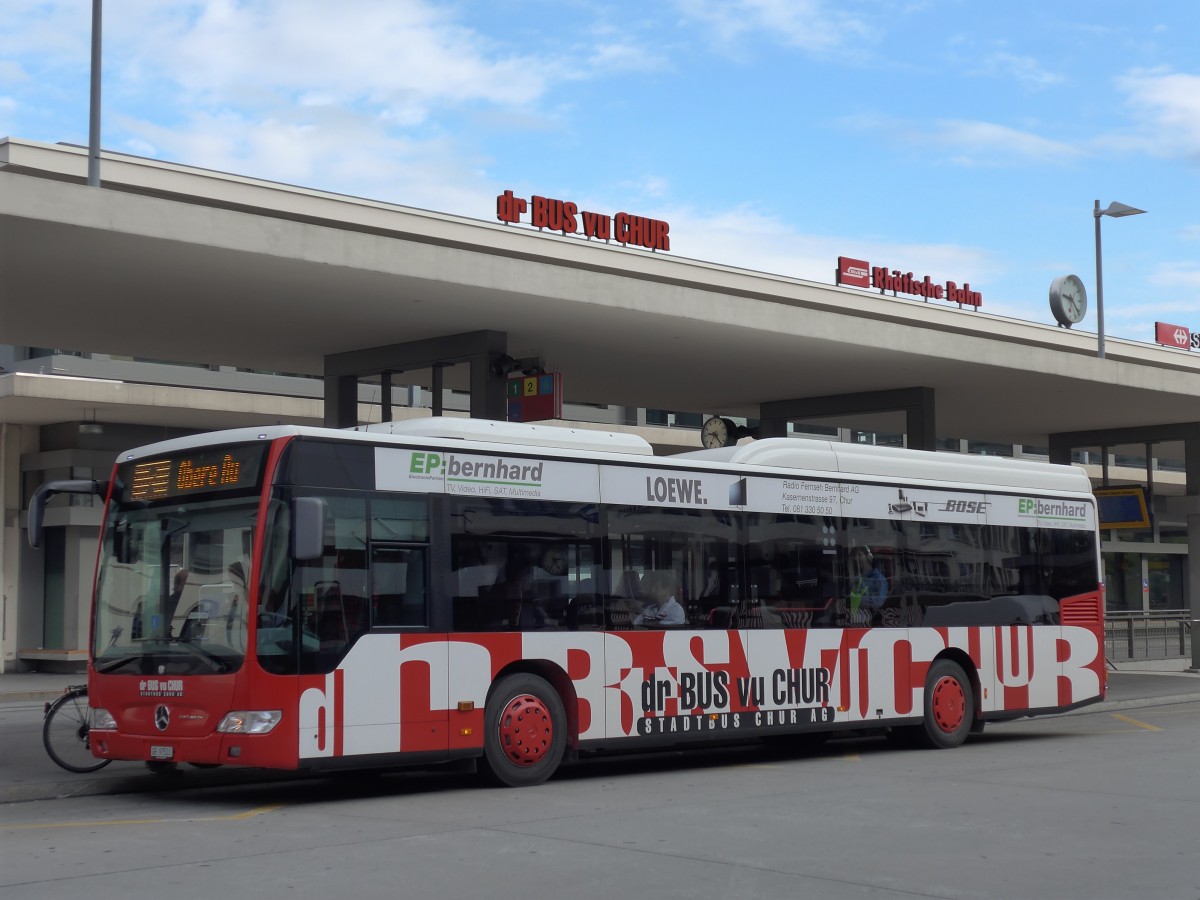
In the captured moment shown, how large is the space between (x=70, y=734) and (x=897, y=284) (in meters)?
25.8

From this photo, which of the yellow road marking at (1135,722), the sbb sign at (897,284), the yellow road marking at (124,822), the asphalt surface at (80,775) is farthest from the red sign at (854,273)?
the yellow road marking at (124,822)

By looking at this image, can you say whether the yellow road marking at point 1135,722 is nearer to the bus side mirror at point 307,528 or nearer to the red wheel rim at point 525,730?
the red wheel rim at point 525,730

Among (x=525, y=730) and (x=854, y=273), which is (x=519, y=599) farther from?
(x=854, y=273)

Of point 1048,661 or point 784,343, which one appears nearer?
point 1048,661

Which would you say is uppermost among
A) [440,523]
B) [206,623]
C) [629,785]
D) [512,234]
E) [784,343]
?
[512,234]

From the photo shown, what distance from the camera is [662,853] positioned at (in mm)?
9125

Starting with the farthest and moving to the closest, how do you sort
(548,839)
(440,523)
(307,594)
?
(440,523) < (307,594) < (548,839)

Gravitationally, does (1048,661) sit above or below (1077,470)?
below

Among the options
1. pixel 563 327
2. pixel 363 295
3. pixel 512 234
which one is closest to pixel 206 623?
pixel 363 295

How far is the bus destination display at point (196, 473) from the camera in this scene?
1202 cm

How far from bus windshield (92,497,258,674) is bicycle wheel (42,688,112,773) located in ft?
4.04

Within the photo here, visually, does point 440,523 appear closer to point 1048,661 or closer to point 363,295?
point 363,295

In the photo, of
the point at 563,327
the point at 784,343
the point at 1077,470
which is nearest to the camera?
the point at 1077,470

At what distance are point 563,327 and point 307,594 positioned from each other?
9672 mm
